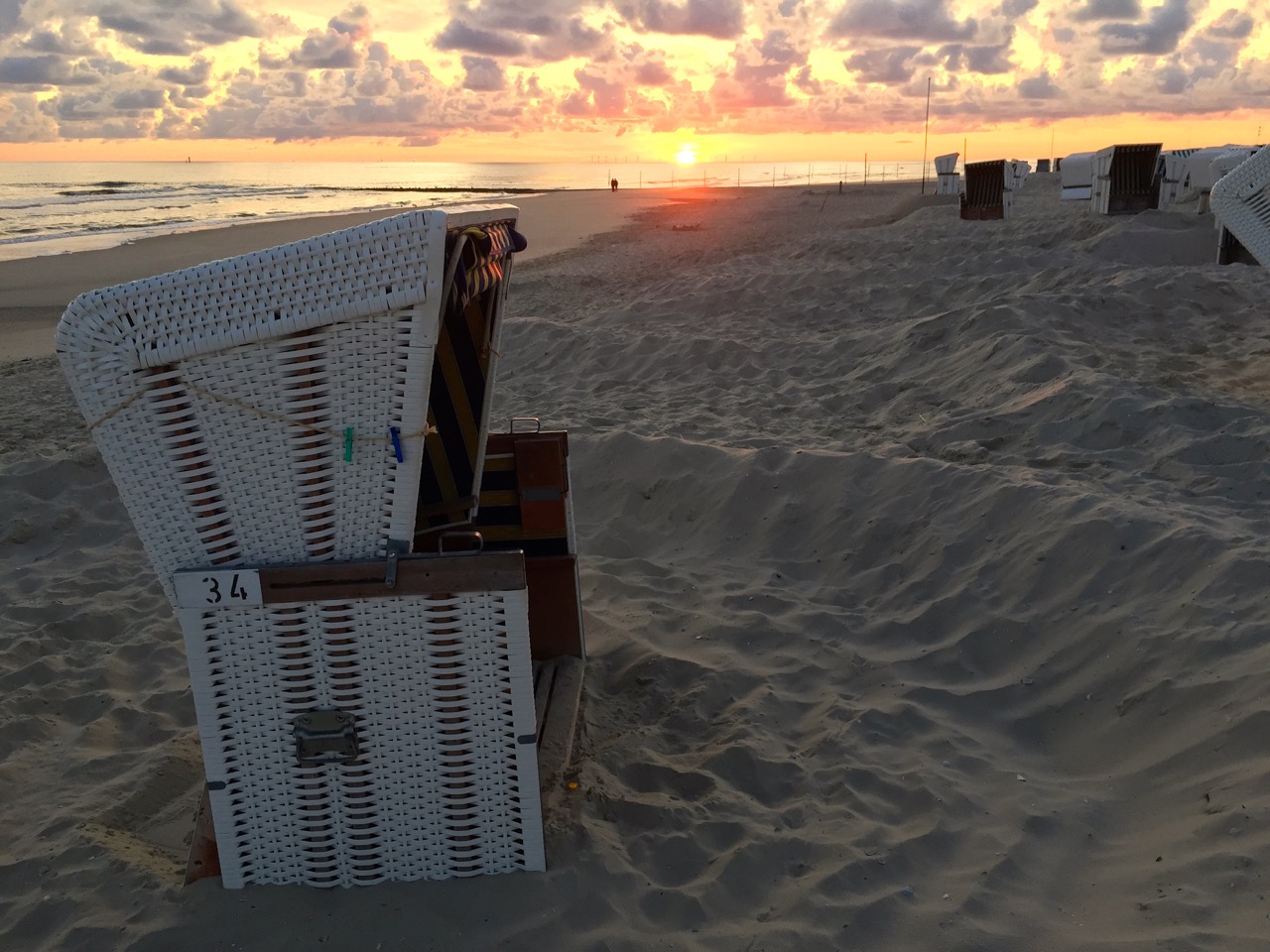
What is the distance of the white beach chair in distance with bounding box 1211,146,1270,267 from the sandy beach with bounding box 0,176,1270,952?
0.88 meters

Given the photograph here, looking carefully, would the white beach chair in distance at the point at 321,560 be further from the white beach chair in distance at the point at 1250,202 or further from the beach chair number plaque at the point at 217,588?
the white beach chair in distance at the point at 1250,202

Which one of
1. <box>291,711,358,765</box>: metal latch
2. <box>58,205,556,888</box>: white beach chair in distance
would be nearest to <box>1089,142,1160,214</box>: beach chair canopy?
<box>58,205,556,888</box>: white beach chair in distance

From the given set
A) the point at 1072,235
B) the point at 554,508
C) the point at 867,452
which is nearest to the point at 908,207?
the point at 1072,235

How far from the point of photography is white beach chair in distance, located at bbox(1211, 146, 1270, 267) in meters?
4.92

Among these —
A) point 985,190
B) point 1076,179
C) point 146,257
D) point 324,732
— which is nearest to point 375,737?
point 324,732

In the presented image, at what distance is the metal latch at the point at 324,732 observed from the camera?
88.6 inches

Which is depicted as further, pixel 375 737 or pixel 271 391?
pixel 375 737

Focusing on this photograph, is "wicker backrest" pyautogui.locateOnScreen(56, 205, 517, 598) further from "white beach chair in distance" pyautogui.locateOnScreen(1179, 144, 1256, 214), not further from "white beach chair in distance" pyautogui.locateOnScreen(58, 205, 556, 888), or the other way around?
"white beach chair in distance" pyautogui.locateOnScreen(1179, 144, 1256, 214)

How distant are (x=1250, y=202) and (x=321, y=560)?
5260 mm

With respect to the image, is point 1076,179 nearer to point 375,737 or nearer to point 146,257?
point 146,257

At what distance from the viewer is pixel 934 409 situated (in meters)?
5.89

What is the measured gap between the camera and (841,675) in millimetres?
3393

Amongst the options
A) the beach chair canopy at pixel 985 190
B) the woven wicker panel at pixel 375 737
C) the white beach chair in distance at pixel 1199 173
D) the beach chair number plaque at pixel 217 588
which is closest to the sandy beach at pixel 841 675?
the woven wicker panel at pixel 375 737

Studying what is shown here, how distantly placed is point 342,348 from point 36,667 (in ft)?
8.17
